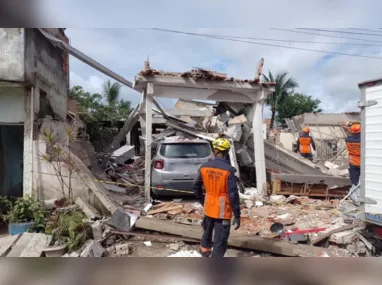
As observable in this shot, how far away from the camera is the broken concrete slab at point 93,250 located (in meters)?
4.50

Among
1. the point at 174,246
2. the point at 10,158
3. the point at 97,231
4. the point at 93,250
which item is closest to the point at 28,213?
the point at 97,231

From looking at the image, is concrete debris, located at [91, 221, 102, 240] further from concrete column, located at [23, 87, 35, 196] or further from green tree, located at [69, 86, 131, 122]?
green tree, located at [69, 86, 131, 122]

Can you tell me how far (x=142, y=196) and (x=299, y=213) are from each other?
4.01m

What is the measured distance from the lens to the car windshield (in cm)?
787

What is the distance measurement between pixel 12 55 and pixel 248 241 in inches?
214

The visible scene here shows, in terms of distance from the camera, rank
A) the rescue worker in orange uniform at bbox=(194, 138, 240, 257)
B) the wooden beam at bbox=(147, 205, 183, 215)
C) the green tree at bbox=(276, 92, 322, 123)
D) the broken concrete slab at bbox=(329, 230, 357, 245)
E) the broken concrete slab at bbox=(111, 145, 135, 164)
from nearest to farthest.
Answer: the rescue worker in orange uniform at bbox=(194, 138, 240, 257) → the broken concrete slab at bbox=(329, 230, 357, 245) → the wooden beam at bbox=(147, 205, 183, 215) → the broken concrete slab at bbox=(111, 145, 135, 164) → the green tree at bbox=(276, 92, 322, 123)

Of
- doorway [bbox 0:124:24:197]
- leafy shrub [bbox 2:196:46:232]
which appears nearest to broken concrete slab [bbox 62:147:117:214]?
leafy shrub [bbox 2:196:46:232]

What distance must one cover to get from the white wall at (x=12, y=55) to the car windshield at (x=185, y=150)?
349 centimetres

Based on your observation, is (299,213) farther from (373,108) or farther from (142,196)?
(142,196)

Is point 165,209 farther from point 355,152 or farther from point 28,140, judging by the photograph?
point 355,152

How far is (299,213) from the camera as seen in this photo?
6.90m

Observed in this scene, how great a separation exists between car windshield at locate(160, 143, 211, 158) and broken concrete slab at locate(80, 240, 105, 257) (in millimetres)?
3402

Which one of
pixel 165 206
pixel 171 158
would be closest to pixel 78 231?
pixel 165 206

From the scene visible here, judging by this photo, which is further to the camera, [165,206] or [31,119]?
[165,206]
